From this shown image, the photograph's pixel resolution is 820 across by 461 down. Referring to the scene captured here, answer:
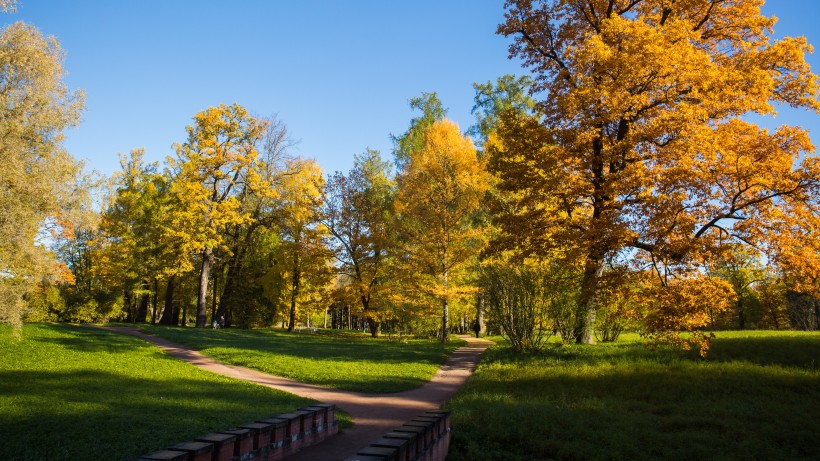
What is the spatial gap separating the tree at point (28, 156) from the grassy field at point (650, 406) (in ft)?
38.2

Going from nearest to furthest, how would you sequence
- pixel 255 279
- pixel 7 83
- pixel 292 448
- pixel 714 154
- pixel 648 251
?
1. pixel 292 448
2. pixel 714 154
3. pixel 648 251
4. pixel 7 83
5. pixel 255 279

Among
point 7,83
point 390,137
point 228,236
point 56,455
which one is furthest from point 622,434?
point 228,236

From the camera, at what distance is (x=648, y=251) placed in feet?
38.3

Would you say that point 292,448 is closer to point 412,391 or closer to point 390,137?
point 412,391

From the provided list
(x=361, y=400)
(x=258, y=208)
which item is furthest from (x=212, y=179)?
(x=361, y=400)

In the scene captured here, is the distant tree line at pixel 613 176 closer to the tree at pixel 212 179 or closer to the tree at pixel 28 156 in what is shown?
the tree at pixel 28 156

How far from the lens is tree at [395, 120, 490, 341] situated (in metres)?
22.8

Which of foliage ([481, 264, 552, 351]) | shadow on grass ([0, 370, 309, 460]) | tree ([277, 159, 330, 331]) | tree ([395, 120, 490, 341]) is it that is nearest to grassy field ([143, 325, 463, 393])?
shadow on grass ([0, 370, 309, 460])

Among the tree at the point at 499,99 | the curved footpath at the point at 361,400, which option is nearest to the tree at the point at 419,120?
the tree at the point at 499,99

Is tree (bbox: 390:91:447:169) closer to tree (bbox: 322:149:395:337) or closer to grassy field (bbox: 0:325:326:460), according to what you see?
tree (bbox: 322:149:395:337)

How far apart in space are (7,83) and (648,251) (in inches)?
668

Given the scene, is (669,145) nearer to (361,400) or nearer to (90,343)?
(361,400)

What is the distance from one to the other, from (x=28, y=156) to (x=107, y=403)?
29.4 feet

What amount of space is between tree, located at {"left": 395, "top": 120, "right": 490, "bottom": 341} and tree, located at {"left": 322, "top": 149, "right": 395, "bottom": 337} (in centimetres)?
297
